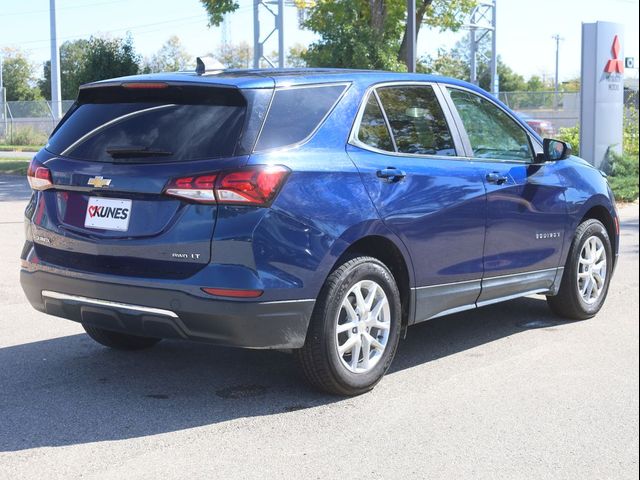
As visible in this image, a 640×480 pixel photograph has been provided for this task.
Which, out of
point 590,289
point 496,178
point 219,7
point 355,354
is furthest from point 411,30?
point 355,354

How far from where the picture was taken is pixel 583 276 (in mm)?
6918

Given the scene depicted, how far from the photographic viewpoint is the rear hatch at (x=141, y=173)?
4.50m

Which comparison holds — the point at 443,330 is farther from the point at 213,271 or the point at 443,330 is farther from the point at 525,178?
the point at 213,271

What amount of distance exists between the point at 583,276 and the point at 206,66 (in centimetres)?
339

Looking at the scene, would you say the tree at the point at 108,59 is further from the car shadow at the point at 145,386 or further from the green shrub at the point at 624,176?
the car shadow at the point at 145,386

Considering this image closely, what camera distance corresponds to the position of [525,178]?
6219 millimetres

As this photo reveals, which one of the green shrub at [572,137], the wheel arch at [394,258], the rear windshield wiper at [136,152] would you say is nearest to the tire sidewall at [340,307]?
the wheel arch at [394,258]

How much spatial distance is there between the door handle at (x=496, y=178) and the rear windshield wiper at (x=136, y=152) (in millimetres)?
2248

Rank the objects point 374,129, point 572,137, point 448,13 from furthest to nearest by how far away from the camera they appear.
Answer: point 448,13, point 572,137, point 374,129

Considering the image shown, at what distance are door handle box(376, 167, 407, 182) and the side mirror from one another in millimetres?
1711

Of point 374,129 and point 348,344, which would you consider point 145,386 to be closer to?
point 348,344

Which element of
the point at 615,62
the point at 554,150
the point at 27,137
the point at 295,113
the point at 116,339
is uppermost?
the point at 615,62

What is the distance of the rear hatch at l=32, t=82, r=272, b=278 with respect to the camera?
4500 millimetres

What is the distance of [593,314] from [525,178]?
150 centimetres
